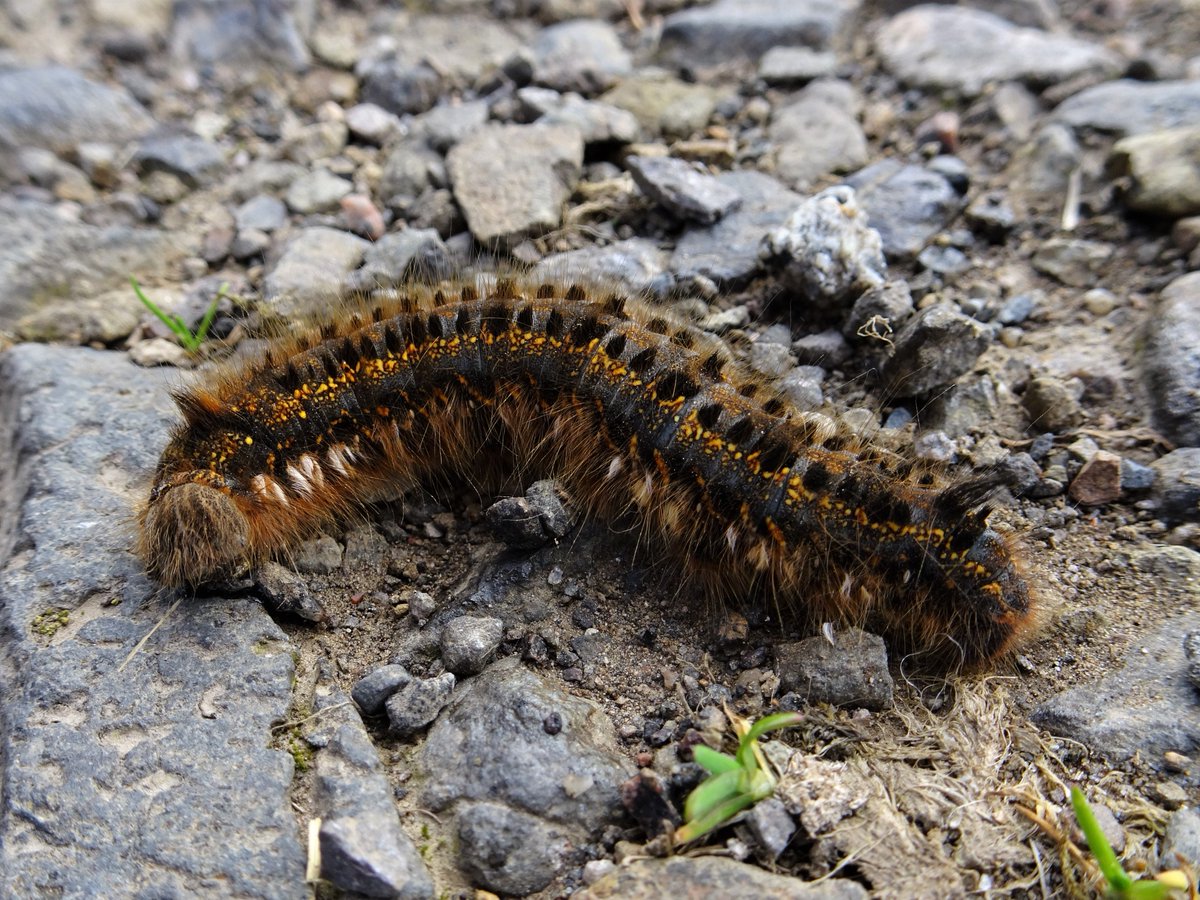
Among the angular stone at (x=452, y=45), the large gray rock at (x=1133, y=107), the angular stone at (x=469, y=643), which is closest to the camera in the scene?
the angular stone at (x=469, y=643)

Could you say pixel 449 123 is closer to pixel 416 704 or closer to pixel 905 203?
pixel 905 203

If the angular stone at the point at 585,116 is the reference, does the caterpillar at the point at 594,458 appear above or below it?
below

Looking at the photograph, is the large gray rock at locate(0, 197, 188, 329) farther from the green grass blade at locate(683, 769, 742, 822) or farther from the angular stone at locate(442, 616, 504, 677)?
the green grass blade at locate(683, 769, 742, 822)

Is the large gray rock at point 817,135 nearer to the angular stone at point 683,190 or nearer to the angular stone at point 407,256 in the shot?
the angular stone at point 683,190

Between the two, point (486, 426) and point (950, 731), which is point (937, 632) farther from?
point (486, 426)

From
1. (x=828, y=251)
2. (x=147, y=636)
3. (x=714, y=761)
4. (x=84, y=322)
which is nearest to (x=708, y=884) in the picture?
(x=714, y=761)

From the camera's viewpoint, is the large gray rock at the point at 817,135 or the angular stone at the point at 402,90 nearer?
the large gray rock at the point at 817,135

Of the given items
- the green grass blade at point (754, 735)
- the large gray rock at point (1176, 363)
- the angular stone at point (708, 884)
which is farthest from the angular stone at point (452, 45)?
the angular stone at point (708, 884)
